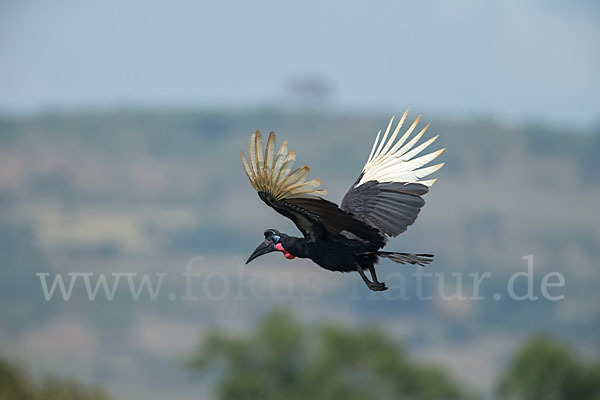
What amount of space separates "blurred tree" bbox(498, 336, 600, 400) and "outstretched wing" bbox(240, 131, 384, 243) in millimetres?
64362

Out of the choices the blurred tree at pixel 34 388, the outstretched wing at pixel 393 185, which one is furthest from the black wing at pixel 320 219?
the blurred tree at pixel 34 388

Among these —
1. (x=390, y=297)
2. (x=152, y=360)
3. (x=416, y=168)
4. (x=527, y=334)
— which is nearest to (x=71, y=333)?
(x=152, y=360)

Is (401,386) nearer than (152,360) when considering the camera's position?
Yes

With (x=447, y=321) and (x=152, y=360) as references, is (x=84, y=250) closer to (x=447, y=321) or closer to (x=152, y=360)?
(x=152, y=360)

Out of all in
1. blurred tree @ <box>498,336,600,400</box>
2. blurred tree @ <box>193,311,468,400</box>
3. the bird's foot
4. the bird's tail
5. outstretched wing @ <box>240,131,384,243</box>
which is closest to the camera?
outstretched wing @ <box>240,131,384,243</box>

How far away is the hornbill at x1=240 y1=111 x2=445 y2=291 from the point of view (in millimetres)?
14242

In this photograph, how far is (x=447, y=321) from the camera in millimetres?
183125

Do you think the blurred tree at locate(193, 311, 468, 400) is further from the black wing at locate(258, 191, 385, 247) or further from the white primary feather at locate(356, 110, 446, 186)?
the black wing at locate(258, 191, 385, 247)

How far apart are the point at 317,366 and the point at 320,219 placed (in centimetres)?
6721

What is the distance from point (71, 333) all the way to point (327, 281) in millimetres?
45931

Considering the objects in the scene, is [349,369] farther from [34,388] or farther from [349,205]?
[349,205]

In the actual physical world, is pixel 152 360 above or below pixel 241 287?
below

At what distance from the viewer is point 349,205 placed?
1673 centimetres

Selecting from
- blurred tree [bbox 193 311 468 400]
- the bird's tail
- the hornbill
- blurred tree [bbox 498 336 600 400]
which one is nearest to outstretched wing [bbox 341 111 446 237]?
the hornbill
